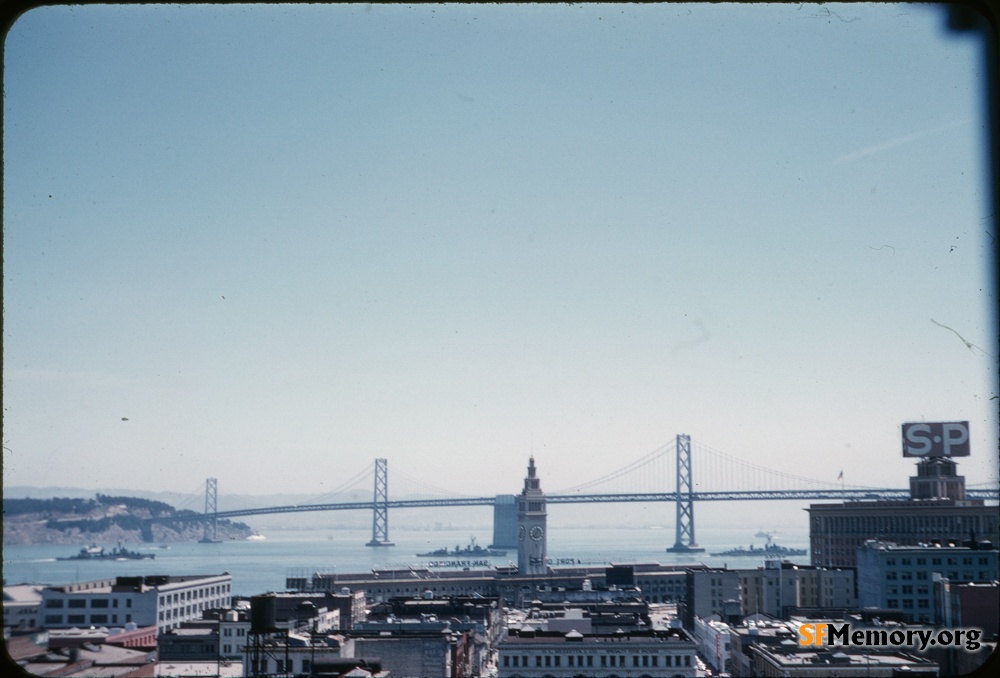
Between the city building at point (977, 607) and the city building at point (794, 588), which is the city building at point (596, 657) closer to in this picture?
the city building at point (977, 607)

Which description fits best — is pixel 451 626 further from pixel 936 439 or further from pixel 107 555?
pixel 107 555

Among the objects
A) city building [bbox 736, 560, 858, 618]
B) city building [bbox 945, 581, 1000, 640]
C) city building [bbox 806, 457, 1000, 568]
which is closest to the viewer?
city building [bbox 945, 581, 1000, 640]

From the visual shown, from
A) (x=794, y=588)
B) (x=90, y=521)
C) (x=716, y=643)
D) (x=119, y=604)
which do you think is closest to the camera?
(x=716, y=643)

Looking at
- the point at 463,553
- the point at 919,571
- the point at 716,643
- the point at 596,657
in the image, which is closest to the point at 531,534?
the point at 919,571

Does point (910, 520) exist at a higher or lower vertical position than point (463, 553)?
higher

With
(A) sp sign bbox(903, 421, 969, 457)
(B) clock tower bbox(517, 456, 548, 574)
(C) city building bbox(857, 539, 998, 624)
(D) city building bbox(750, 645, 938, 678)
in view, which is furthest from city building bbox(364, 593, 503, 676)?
(B) clock tower bbox(517, 456, 548, 574)

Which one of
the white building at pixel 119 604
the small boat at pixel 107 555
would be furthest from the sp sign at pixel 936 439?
the small boat at pixel 107 555

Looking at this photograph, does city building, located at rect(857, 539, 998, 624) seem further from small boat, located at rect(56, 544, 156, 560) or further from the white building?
small boat, located at rect(56, 544, 156, 560)
